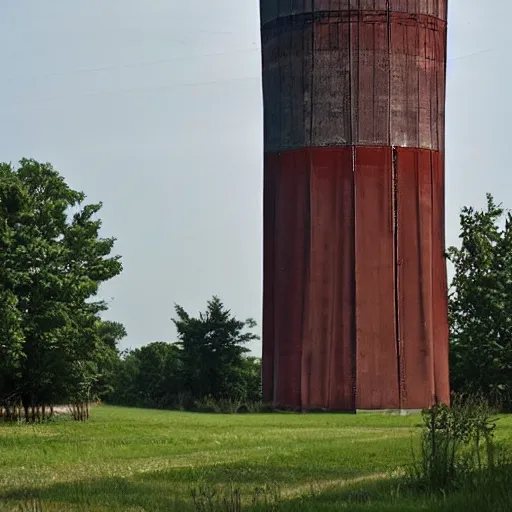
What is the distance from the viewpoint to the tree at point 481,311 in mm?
51469

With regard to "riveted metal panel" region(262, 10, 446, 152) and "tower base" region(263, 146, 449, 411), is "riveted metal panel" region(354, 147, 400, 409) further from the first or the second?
"riveted metal panel" region(262, 10, 446, 152)

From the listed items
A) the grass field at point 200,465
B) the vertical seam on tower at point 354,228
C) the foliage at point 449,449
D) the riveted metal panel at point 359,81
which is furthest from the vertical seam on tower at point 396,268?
the foliage at point 449,449

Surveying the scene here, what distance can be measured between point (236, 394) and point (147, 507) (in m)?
44.4

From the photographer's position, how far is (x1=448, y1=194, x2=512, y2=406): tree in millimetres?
51469

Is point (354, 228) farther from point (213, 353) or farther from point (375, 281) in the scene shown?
point (213, 353)

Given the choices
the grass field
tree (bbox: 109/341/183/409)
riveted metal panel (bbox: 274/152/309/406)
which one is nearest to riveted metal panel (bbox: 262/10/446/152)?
riveted metal panel (bbox: 274/152/309/406)

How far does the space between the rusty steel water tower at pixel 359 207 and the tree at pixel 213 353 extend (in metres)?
12.4

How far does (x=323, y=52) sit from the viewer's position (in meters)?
47.0

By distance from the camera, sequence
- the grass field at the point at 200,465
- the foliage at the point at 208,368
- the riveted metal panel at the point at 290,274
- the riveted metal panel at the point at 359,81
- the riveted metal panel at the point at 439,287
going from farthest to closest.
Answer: the foliage at the point at 208,368, the riveted metal panel at the point at 439,287, the riveted metal panel at the point at 290,274, the riveted metal panel at the point at 359,81, the grass field at the point at 200,465

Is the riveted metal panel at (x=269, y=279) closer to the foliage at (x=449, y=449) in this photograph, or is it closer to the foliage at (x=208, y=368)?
the foliage at (x=208, y=368)

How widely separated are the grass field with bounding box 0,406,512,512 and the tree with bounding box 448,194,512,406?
1481cm

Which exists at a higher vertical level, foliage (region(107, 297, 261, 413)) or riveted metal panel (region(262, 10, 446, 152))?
riveted metal panel (region(262, 10, 446, 152))

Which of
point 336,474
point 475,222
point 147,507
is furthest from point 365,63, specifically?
point 147,507

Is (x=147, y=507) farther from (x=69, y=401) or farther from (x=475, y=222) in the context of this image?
(x=475, y=222)
